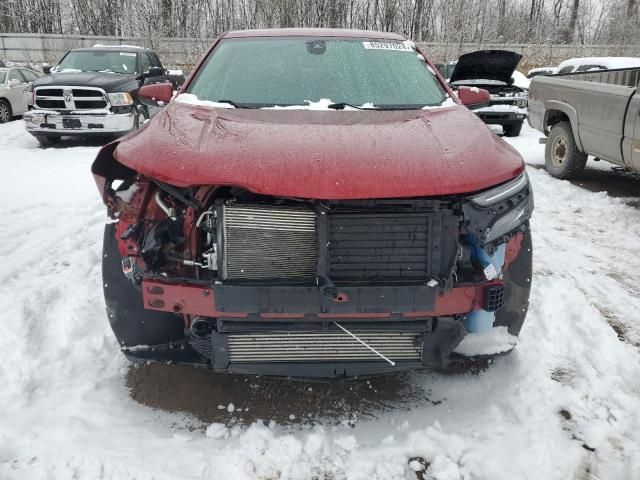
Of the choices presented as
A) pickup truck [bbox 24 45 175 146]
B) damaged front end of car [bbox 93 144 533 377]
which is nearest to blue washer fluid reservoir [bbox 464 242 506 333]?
damaged front end of car [bbox 93 144 533 377]

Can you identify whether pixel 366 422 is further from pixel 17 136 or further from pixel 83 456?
pixel 17 136

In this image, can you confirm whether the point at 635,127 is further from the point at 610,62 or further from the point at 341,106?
the point at 610,62

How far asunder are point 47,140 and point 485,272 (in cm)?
984

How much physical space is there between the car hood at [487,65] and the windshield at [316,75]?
23.7ft

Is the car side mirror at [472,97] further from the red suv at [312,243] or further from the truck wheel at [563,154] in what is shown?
the truck wheel at [563,154]

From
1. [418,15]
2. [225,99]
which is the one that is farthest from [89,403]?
[418,15]

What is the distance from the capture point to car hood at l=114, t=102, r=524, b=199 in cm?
212

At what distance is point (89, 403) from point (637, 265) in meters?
4.39

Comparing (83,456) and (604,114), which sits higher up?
(604,114)

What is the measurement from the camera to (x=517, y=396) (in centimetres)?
271

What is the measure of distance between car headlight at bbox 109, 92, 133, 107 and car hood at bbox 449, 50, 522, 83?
6417mm

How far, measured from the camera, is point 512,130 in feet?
38.9

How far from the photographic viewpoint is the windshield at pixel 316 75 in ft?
10.9

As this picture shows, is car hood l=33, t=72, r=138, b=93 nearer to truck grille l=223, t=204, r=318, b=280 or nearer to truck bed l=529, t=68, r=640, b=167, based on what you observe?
truck bed l=529, t=68, r=640, b=167
